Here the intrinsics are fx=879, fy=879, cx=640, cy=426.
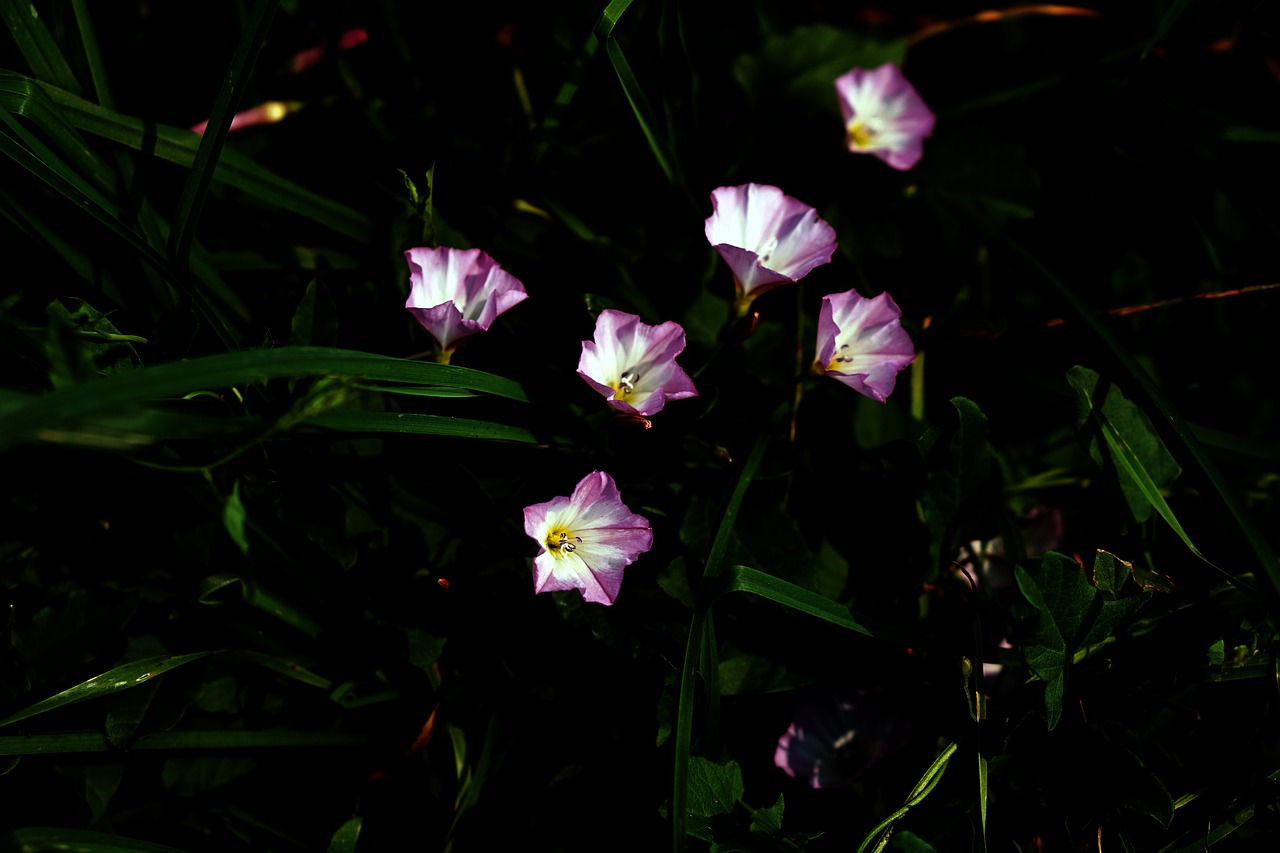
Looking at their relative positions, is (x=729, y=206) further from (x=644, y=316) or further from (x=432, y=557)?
(x=432, y=557)

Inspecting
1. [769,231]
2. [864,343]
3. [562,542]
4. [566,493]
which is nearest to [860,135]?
[769,231]

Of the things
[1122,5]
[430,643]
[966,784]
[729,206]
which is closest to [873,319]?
[729,206]

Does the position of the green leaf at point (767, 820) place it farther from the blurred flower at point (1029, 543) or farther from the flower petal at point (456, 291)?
the flower petal at point (456, 291)

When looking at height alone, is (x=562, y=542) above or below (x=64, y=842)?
above

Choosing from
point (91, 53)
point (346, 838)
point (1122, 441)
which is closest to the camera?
point (346, 838)

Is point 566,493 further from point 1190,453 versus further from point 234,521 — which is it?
point 1190,453

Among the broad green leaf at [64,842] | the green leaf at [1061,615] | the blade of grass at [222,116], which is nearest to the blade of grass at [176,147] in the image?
the blade of grass at [222,116]

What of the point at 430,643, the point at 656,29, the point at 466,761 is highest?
the point at 656,29
